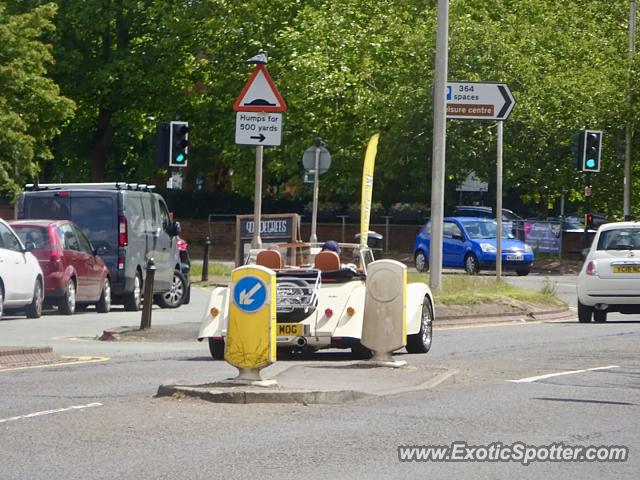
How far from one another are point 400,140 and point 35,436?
42.0 meters

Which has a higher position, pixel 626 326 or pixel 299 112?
pixel 299 112

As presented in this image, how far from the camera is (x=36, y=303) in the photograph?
23.6m

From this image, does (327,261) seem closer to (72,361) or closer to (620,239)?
(72,361)

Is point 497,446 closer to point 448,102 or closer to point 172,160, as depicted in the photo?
point 172,160

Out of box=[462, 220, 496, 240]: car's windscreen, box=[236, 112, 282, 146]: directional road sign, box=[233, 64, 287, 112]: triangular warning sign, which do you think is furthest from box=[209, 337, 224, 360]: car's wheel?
box=[462, 220, 496, 240]: car's windscreen

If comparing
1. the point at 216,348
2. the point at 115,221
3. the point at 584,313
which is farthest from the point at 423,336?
the point at 115,221

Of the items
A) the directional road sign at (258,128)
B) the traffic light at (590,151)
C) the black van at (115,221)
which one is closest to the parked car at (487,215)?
the traffic light at (590,151)

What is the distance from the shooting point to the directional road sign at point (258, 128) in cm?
1759

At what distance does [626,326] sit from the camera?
23.3 meters

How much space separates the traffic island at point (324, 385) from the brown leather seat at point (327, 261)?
1564mm

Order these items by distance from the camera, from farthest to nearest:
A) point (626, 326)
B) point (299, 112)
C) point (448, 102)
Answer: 1. point (299, 112)
2. point (448, 102)
3. point (626, 326)

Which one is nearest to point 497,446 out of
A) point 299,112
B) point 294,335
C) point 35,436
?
point 35,436

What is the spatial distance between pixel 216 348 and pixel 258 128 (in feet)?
9.18

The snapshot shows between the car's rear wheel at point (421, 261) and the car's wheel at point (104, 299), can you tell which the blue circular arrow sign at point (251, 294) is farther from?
the car's rear wheel at point (421, 261)
